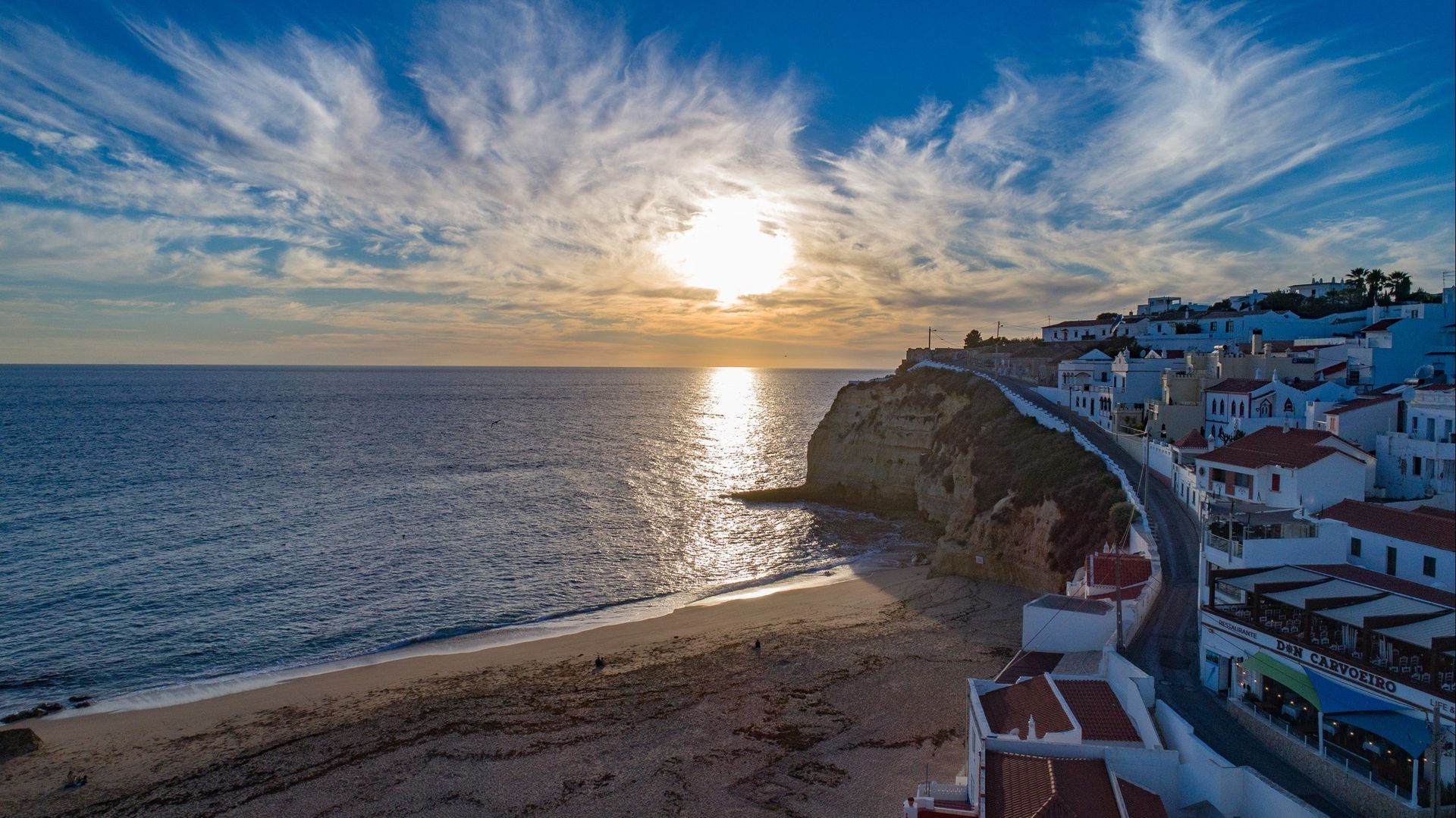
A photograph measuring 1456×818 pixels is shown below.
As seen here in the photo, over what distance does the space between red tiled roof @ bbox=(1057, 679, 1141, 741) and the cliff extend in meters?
17.4

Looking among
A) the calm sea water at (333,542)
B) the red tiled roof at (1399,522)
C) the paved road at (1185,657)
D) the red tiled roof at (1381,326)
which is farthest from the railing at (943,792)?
the red tiled roof at (1381,326)

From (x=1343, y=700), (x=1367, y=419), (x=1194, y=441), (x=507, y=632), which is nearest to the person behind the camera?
(x=1343, y=700)

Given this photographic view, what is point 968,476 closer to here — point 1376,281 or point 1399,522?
point 1399,522

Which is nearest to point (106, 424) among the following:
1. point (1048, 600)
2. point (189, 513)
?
point (189, 513)

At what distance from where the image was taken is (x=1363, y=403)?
110 ft

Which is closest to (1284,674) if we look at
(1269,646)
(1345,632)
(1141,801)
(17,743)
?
(1269,646)

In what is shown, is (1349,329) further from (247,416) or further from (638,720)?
(247,416)

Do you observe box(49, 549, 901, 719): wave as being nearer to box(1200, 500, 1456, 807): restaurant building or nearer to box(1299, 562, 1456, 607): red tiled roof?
box(1200, 500, 1456, 807): restaurant building

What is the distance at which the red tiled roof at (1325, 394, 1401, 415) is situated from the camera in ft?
107

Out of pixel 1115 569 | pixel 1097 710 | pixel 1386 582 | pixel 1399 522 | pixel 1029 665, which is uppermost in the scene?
pixel 1399 522

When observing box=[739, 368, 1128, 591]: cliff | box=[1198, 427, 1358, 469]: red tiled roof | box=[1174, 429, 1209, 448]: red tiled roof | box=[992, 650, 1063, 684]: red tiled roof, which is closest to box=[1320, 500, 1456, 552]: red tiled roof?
box=[1198, 427, 1358, 469]: red tiled roof

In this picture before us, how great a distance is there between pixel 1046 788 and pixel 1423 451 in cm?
2329

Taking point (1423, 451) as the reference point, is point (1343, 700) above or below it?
below

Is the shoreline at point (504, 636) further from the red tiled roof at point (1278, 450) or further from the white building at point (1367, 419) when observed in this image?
the white building at point (1367, 419)
